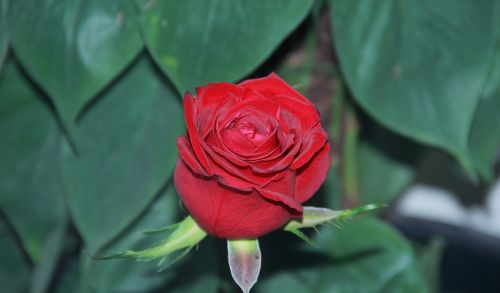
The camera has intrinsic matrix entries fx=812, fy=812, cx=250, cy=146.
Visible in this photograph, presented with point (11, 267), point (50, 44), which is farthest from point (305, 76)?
point (11, 267)

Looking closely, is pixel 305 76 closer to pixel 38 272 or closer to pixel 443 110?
pixel 443 110

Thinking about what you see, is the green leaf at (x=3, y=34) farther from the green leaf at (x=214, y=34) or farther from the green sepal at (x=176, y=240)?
the green sepal at (x=176, y=240)

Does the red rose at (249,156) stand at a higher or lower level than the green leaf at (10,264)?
higher

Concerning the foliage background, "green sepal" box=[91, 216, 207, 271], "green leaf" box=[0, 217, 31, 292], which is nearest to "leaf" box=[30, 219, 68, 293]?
the foliage background

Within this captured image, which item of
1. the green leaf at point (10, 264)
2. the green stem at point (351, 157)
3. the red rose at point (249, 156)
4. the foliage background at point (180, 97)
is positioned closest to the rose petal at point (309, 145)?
the red rose at point (249, 156)

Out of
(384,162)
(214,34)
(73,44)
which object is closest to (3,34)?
(73,44)

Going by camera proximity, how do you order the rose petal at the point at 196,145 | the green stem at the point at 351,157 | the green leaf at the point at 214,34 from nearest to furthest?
1. the rose petal at the point at 196,145
2. the green leaf at the point at 214,34
3. the green stem at the point at 351,157
